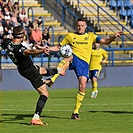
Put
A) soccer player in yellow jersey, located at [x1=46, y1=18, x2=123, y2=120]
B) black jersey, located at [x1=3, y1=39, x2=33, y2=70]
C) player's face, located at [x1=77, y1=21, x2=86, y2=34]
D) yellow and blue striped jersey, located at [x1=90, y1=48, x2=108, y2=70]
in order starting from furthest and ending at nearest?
1. yellow and blue striped jersey, located at [x1=90, y1=48, x2=108, y2=70]
2. soccer player in yellow jersey, located at [x1=46, y1=18, x2=123, y2=120]
3. player's face, located at [x1=77, y1=21, x2=86, y2=34]
4. black jersey, located at [x1=3, y1=39, x2=33, y2=70]

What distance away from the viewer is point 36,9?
34438mm

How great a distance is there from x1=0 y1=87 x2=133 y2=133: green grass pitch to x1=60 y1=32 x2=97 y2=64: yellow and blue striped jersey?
1.45m

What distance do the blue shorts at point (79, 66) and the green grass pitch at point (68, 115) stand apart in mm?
1008

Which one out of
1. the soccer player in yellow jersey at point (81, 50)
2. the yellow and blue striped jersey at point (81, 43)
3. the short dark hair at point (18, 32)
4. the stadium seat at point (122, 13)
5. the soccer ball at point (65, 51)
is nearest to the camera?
the short dark hair at point (18, 32)

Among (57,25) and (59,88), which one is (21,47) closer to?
(59,88)

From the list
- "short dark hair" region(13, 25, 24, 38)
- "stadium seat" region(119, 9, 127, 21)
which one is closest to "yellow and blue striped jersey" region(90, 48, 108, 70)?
"short dark hair" region(13, 25, 24, 38)

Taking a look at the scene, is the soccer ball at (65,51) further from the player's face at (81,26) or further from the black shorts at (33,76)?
the black shorts at (33,76)

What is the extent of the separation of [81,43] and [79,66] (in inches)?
21.5

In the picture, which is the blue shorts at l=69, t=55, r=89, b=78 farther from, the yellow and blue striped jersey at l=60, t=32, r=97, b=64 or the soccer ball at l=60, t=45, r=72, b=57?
the soccer ball at l=60, t=45, r=72, b=57

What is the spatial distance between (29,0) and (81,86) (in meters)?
20.7

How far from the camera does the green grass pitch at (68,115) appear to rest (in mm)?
12469

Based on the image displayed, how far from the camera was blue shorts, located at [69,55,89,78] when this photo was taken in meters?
15.0

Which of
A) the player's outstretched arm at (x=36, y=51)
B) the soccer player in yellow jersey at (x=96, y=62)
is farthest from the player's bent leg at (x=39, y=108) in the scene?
the soccer player in yellow jersey at (x=96, y=62)

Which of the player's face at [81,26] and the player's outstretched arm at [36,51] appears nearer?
the player's outstretched arm at [36,51]
